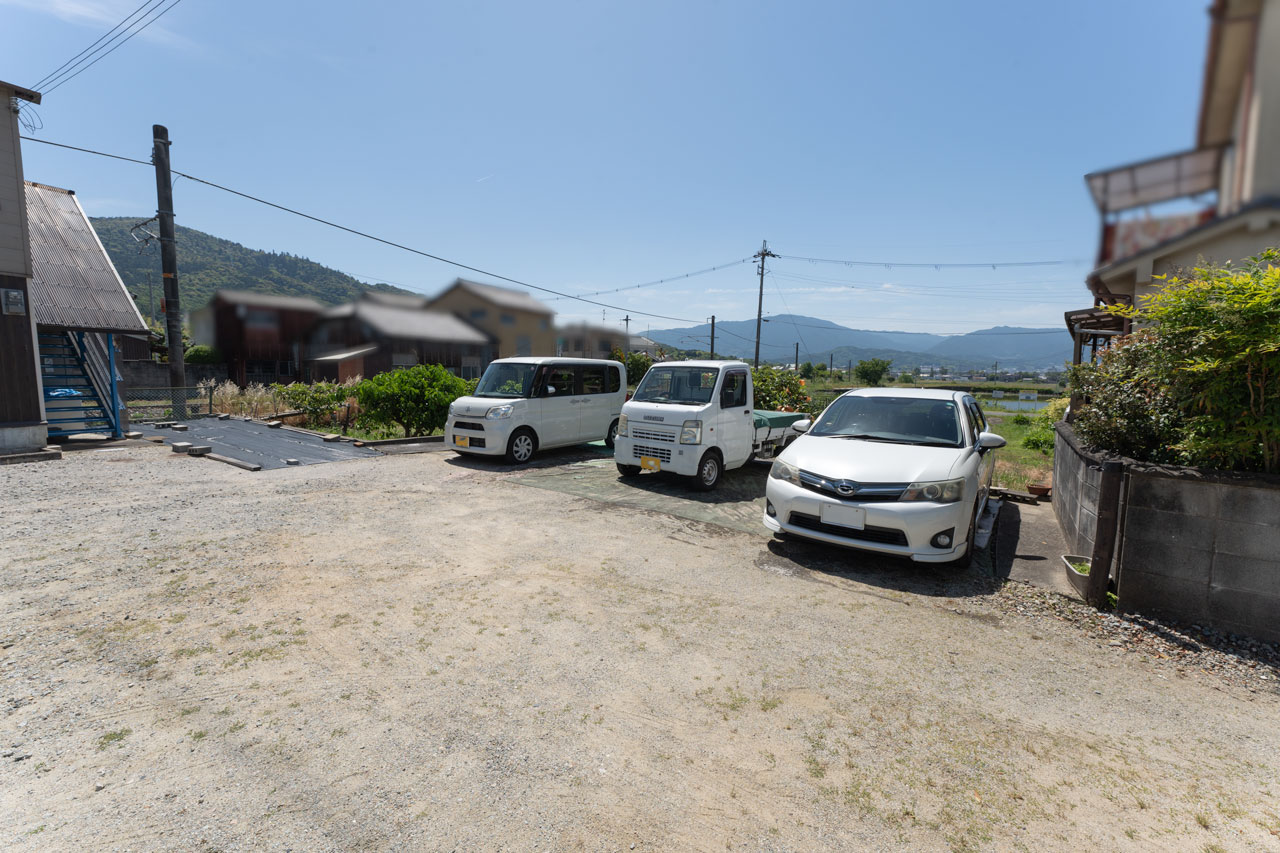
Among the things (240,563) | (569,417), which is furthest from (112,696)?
(569,417)

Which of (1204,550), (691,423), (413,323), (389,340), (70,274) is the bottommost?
(1204,550)

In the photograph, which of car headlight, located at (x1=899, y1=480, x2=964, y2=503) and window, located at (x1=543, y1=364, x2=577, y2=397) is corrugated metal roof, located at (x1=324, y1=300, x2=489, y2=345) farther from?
car headlight, located at (x1=899, y1=480, x2=964, y2=503)

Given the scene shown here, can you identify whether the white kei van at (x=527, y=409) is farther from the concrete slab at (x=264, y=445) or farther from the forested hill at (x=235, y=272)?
the forested hill at (x=235, y=272)

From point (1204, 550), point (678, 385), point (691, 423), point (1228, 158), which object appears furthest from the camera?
point (678, 385)

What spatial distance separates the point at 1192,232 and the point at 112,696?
16.8 ft

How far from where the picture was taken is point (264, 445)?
11.2 meters

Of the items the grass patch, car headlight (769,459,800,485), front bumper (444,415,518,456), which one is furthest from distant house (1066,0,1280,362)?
front bumper (444,415,518,456)

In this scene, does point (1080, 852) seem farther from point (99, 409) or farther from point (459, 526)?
point (99, 409)

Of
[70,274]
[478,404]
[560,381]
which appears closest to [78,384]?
[70,274]

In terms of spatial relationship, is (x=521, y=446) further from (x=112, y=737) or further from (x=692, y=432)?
(x=112, y=737)

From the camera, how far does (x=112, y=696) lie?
2803 millimetres

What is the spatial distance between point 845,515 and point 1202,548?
2309 mm

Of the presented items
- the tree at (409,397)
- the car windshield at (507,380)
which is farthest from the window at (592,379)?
the tree at (409,397)

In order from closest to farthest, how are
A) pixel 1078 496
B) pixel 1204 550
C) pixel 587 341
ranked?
pixel 1204 550
pixel 1078 496
pixel 587 341
